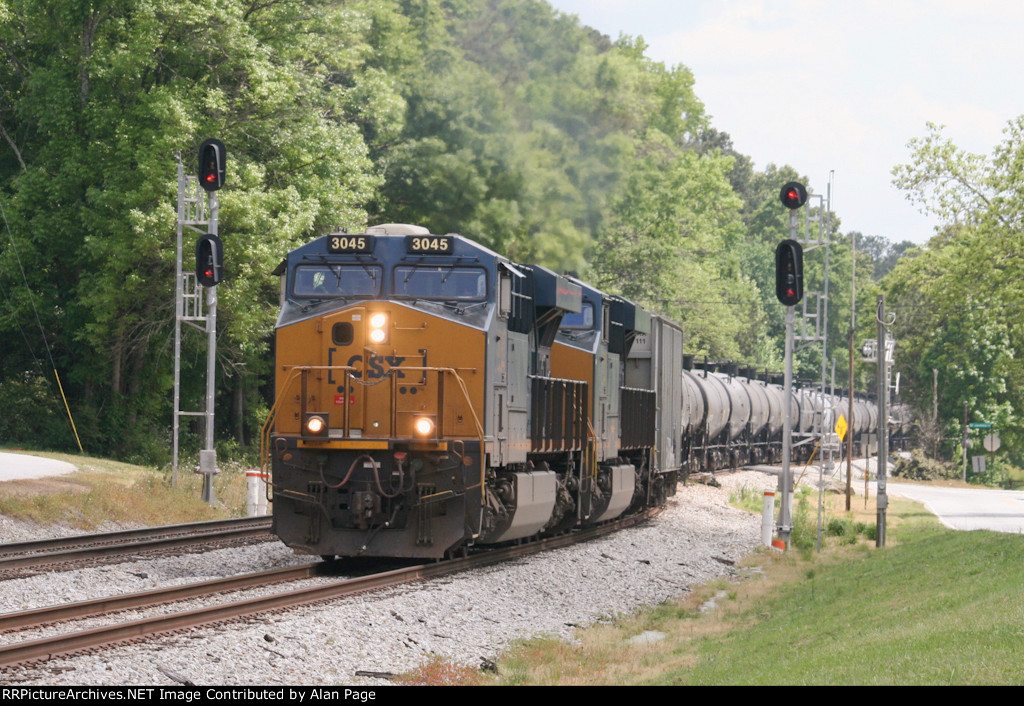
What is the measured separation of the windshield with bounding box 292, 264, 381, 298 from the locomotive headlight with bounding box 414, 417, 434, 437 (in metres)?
1.86

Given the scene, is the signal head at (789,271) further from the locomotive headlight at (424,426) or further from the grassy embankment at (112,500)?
the grassy embankment at (112,500)

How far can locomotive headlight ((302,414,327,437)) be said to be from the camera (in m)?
15.9

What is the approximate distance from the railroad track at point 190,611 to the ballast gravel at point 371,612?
23 cm

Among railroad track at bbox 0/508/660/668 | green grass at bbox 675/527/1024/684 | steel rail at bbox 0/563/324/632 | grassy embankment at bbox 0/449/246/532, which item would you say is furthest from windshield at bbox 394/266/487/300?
grassy embankment at bbox 0/449/246/532

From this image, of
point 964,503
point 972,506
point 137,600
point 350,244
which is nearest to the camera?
point 137,600

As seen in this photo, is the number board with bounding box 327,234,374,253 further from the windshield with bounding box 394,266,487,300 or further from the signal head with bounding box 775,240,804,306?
the signal head with bounding box 775,240,804,306

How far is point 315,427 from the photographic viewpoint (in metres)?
15.9

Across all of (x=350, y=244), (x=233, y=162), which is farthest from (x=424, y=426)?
(x=233, y=162)

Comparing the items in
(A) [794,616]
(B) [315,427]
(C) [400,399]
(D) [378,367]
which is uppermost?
(D) [378,367]

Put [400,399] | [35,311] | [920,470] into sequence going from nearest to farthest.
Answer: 1. [400,399]
2. [35,311]
3. [920,470]

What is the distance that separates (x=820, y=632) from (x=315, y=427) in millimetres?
6693

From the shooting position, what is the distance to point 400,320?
16.2m

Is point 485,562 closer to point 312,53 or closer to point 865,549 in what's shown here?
point 865,549

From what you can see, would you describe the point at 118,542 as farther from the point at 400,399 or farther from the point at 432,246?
the point at 432,246
